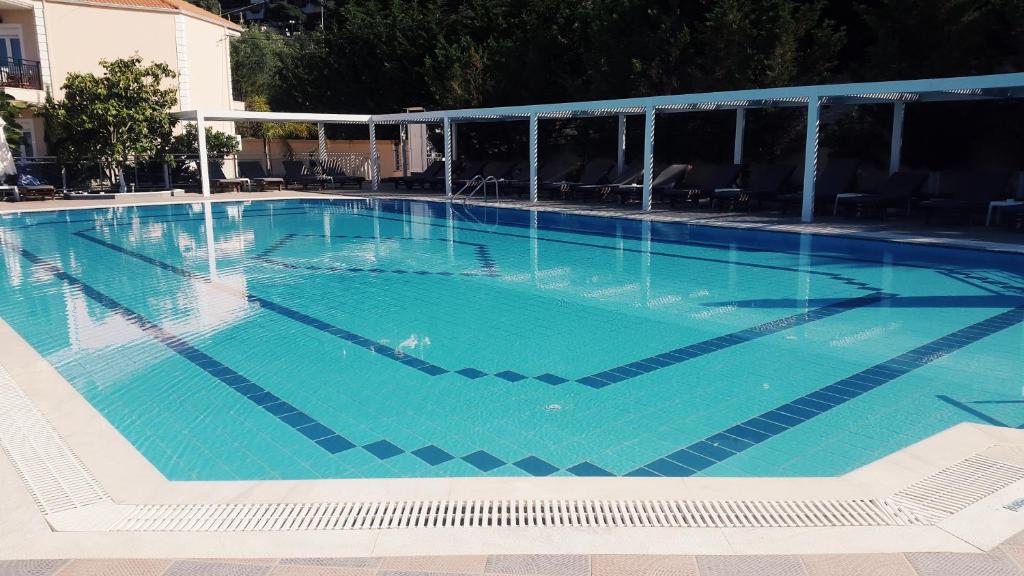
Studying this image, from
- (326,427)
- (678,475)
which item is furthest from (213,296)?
(678,475)

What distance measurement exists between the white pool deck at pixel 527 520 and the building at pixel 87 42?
69.0 ft

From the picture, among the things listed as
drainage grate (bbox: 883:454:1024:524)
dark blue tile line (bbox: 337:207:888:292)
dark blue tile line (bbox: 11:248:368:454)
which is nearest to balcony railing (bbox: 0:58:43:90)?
dark blue tile line (bbox: 337:207:888:292)

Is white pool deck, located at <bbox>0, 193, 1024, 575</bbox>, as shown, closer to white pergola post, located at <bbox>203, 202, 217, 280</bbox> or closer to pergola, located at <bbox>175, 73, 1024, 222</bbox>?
white pergola post, located at <bbox>203, 202, 217, 280</bbox>

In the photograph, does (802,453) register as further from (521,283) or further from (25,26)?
(25,26)

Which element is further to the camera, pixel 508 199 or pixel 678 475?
pixel 508 199

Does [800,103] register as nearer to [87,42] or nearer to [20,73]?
[87,42]

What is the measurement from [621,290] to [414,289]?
2.28m

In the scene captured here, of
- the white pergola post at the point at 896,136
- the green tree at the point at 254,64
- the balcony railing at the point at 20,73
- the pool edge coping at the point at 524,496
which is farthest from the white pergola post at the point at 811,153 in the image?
the green tree at the point at 254,64

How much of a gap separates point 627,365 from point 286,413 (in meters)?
2.41

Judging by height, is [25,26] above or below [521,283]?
above

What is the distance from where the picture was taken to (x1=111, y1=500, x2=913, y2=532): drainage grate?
2.89 meters

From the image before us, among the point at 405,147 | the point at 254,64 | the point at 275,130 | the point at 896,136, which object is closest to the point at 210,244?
the point at 896,136

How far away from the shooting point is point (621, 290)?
846 centimetres

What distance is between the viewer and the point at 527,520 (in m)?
2.95
